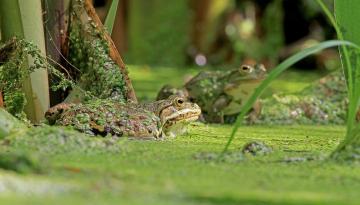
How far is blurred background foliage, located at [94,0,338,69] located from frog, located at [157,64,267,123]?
362 centimetres

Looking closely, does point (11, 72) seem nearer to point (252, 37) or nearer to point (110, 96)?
point (110, 96)

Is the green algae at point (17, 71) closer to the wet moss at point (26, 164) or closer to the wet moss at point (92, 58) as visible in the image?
the wet moss at point (92, 58)

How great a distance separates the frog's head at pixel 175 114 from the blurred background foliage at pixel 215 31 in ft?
15.8

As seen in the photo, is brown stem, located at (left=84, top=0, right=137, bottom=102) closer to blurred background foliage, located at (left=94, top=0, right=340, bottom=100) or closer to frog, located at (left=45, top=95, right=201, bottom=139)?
frog, located at (left=45, top=95, right=201, bottom=139)

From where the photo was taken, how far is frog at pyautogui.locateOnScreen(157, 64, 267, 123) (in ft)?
17.8

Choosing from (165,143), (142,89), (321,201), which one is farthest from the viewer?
(142,89)

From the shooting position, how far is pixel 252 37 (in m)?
9.80

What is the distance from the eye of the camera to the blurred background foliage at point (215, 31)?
366 inches

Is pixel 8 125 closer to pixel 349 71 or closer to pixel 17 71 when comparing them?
pixel 17 71

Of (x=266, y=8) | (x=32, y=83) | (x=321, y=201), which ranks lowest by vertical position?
(x=321, y=201)

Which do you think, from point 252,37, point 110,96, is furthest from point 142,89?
point 252,37

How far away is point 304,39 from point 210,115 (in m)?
5.06

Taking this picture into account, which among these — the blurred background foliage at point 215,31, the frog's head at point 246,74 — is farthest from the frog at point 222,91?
the blurred background foliage at point 215,31

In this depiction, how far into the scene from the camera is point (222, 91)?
5.53 m
